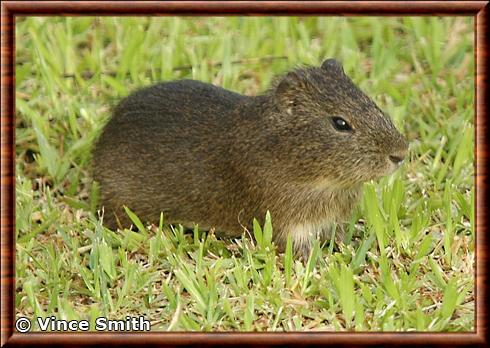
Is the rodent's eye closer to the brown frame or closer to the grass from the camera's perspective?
the grass

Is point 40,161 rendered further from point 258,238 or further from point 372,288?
point 372,288

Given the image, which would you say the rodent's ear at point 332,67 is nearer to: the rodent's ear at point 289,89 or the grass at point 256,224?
the rodent's ear at point 289,89

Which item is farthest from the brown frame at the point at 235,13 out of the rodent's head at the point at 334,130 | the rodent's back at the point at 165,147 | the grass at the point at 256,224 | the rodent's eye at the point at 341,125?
the rodent's back at the point at 165,147

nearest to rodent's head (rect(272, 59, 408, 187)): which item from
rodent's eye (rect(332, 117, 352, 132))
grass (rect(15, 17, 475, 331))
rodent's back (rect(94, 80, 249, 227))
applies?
rodent's eye (rect(332, 117, 352, 132))

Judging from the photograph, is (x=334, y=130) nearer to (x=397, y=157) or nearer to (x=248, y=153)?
(x=397, y=157)

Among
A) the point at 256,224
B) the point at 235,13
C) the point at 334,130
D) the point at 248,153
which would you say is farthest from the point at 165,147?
the point at 235,13

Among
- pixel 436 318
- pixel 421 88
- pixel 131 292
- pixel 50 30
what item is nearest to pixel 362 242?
pixel 436 318
